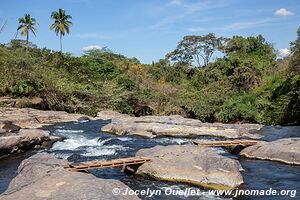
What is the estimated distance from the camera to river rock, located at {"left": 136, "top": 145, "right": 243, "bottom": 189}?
34.4 feet

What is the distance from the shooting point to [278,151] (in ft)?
46.2

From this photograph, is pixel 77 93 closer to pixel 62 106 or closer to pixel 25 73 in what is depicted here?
pixel 62 106

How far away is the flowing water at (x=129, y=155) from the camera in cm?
1097

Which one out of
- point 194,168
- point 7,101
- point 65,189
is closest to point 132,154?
point 194,168

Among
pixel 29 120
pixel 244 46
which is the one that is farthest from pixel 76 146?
pixel 244 46

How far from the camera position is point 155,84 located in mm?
43812

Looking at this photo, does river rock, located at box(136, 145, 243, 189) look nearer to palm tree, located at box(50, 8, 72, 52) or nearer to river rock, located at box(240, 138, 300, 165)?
river rock, located at box(240, 138, 300, 165)

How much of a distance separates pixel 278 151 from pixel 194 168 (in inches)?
189

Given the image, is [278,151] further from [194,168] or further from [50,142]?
[50,142]

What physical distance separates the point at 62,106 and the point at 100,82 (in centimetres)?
561

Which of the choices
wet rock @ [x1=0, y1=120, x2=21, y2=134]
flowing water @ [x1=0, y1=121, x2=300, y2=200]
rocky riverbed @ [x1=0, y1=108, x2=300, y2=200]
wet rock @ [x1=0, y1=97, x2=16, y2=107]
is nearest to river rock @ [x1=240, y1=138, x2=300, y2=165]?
rocky riverbed @ [x1=0, y1=108, x2=300, y2=200]

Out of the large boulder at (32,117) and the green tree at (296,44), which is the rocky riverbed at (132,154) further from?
the green tree at (296,44)

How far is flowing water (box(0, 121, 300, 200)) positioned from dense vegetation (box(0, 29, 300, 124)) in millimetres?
7712

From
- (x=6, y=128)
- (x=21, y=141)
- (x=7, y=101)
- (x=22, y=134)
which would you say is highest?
(x=7, y=101)
